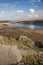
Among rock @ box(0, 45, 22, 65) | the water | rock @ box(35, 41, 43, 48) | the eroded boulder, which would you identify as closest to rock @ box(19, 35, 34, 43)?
the eroded boulder

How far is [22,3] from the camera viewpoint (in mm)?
4812

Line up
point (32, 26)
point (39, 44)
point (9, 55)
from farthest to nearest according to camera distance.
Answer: point (32, 26), point (39, 44), point (9, 55)

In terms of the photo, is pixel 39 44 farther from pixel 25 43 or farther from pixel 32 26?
pixel 32 26

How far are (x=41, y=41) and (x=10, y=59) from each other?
1.17 metres

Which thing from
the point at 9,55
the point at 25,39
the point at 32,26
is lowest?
the point at 9,55

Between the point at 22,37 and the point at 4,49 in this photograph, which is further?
the point at 22,37

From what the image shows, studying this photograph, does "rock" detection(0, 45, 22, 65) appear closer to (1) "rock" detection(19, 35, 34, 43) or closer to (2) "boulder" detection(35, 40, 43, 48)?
(1) "rock" detection(19, 35, 34, 43)

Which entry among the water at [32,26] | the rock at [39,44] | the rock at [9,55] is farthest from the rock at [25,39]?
the rock at [9,55]

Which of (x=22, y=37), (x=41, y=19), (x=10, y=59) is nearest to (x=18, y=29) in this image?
(x=22, y=37)

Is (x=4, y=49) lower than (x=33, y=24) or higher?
lower

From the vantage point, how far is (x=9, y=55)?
4.06 meters

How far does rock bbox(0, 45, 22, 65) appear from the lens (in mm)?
3989

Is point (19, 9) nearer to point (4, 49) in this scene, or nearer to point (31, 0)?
point (31, 0)

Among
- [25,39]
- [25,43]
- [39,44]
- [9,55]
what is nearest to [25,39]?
[25,39]
